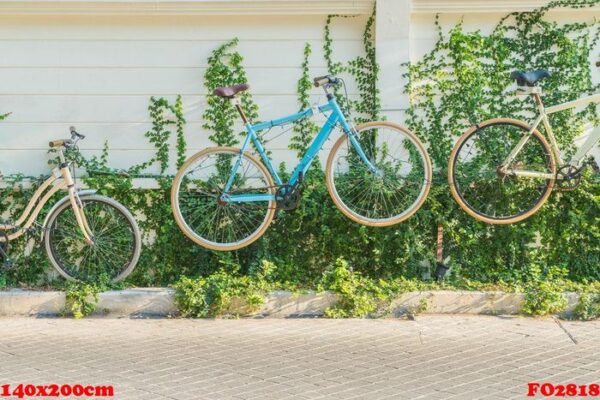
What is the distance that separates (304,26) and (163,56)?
154cm

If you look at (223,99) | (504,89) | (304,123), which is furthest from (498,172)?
(223,99)

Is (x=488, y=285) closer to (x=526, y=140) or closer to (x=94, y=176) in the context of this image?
(x=526, y=140)

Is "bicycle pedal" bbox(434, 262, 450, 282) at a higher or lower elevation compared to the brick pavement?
higher

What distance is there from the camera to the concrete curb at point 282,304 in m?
9.01

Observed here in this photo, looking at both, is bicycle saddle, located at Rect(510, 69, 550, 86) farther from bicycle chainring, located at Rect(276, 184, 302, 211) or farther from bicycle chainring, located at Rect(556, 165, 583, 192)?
bicycle chainring, located at Rect(276, 184, 302, 211)

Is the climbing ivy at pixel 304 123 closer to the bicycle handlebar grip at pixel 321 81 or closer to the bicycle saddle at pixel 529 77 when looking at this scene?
the bicycle handlebar grip at pixel 321 81

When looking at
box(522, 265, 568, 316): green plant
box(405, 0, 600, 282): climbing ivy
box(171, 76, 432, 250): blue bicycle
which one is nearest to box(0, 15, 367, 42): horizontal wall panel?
box(405, 0, 600, 282): climbing ivy

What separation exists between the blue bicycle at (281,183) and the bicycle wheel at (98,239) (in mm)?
641

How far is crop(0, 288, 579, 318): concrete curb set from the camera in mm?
9008

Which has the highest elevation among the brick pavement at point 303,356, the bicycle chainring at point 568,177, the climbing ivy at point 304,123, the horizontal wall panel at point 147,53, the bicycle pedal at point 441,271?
the horizontal wall panel at point 147,53

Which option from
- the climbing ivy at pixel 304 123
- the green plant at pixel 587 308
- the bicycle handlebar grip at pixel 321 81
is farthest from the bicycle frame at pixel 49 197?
the green plant at pixel 587 308

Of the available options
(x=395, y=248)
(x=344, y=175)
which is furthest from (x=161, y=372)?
(x=395, y=248)

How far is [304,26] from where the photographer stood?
994cm

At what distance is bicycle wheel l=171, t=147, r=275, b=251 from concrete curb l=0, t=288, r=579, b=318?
691 millimetres
